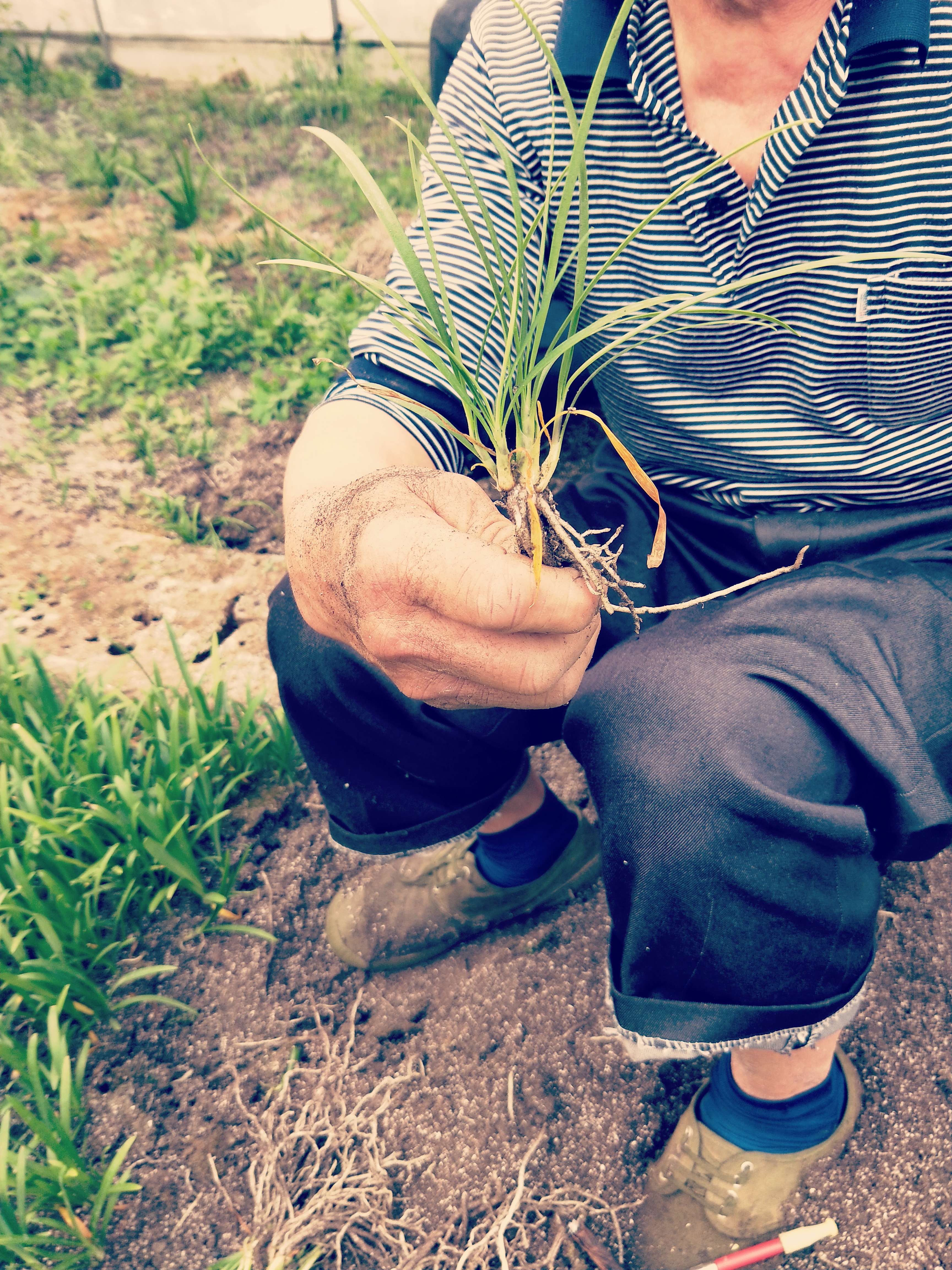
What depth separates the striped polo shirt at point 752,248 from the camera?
942 millimetres

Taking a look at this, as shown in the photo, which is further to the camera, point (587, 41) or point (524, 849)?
point (524, 849)

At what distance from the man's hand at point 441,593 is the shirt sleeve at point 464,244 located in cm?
28

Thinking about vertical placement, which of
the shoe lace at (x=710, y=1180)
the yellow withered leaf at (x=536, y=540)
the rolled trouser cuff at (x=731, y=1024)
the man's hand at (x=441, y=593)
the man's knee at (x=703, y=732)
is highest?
the yellow withered leaf at (x=536, y=540)

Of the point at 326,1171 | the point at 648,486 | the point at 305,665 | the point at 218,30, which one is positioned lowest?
the point at 326,1171

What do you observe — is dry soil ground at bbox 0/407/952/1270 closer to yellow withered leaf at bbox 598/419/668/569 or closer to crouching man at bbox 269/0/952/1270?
crouching man at bbox 269/0/952/1270

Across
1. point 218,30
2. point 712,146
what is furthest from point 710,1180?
point 218,30

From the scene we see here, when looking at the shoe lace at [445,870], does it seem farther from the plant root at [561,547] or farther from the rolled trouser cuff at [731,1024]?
the plant root at [561,547]

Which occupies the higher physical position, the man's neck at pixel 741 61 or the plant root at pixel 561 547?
the man's neck at pixel 741 61

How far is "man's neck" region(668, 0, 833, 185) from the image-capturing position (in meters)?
0.96

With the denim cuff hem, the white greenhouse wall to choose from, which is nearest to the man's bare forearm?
the denim cuff hem

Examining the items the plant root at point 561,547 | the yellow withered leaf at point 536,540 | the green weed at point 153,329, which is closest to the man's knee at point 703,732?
the plant root at point 561,547

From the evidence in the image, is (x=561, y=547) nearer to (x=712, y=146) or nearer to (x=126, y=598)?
(x=712, y=146)

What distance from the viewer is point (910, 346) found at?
41.3 inches

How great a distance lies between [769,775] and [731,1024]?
29cm
